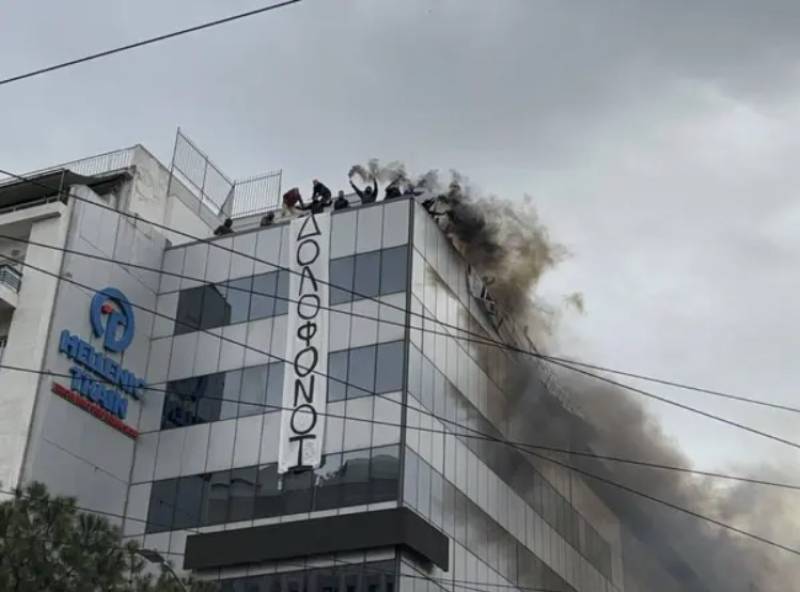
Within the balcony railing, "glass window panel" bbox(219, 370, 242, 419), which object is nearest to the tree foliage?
"glass window panel" bbox(219, 370, 242, 419)

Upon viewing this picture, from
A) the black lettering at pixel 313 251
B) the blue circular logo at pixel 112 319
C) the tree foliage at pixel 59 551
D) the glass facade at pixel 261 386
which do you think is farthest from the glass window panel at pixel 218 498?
the tree foliage at pixel 59 551

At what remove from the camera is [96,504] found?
132ft

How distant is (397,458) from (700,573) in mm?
38622

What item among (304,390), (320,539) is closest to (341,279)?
(304,390)

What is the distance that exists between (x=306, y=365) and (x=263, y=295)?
150 inches

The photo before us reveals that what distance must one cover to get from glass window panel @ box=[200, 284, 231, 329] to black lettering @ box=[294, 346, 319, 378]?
386 cm

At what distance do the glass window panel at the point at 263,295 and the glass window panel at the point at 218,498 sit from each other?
5868mm

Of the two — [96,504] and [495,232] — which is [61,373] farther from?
[495,232]

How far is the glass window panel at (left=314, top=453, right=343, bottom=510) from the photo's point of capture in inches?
1497

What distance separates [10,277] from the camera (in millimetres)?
41656

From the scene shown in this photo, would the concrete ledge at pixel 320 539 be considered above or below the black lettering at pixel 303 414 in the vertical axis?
below

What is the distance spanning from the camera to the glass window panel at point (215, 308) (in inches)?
1728

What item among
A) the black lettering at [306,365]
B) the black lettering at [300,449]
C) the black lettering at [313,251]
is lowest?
the black lettering at [300,449]

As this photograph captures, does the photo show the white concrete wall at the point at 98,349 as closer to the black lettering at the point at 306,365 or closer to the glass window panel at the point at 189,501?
the glass window panel at the point at 189,501
